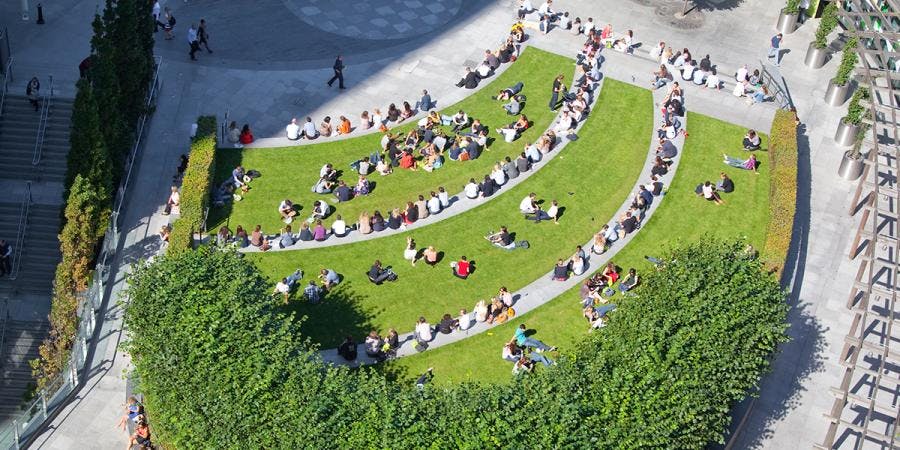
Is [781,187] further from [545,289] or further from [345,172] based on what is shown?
[345,172]

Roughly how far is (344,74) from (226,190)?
35.3ft

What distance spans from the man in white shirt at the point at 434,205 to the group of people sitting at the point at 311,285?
5503mm

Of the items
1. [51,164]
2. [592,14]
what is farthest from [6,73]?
[592,14]

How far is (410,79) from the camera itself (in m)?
62.5

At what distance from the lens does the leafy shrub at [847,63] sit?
61594 mm

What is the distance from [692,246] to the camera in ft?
152

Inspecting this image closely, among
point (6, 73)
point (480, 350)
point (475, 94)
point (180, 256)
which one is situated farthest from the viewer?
point (475, 94)

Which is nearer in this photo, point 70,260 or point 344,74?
point 70,260

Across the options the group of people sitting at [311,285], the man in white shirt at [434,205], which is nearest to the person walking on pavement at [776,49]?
the man in white shirt at [434,205]

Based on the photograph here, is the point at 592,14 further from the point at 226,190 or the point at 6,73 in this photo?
the point at 6,73

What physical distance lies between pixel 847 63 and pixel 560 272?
2010cm

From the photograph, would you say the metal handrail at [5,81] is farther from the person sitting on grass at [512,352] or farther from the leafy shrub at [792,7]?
the leafy shrub at [792,7]

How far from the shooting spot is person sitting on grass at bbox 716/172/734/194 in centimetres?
5707

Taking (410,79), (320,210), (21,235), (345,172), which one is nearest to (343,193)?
(320,210)
